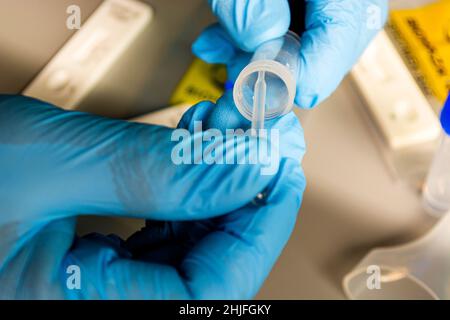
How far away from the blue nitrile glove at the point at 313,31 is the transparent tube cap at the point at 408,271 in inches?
11.2

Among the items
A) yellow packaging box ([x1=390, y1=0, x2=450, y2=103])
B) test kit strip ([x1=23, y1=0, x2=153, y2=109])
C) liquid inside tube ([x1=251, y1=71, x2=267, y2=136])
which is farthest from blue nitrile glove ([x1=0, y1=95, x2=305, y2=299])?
yellow packaging box ([x1=390, y1=0, x2=450, y2=103])

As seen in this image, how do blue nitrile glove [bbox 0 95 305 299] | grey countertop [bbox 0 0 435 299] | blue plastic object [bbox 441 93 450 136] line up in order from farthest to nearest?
grey countertop [bbox 0 0 435 299], blue plastic object [bbox 441 93 450 136], blue nitrile glove [bbox 0 95 305 299]

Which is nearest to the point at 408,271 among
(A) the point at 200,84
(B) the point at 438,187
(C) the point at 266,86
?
(B) the point at 438,187

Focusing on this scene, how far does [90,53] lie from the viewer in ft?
3.57

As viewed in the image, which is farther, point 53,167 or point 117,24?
point 117,24

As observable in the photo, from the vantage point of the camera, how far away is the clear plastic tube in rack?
671 mm

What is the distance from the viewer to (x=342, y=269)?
87cm

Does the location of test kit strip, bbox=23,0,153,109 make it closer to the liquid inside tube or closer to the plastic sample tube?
the liquid inside tube

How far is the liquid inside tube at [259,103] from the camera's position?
684mm

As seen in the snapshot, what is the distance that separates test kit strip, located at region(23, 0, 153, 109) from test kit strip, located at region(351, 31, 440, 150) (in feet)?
1.59
